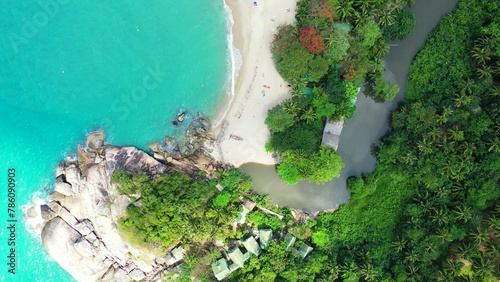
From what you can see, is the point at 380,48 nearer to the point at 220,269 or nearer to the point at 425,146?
the point at 425,146

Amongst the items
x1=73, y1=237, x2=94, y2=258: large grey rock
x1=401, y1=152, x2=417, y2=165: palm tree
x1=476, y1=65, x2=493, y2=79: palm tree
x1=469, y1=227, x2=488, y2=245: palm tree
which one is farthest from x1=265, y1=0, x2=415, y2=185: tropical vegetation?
x1=73, y1=237, x2=94, y2=258: large grey rock

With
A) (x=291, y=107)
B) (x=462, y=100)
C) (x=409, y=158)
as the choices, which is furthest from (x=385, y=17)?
(x=409, y=158)

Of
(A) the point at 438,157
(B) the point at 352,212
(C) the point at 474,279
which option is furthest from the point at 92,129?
(C) the point at 474,279

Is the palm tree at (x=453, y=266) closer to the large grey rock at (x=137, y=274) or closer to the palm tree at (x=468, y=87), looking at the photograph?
the palm tree at (x=468, y=87)

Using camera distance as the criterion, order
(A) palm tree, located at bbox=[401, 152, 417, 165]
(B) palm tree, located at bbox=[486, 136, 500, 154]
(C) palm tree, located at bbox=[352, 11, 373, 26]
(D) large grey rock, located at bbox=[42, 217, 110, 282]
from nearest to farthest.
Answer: (B) palm tree, located at bbox=[486, 136, 500, 154] < (C) palm tree, located at bbox=[352, 11, 373, 26] < (A) palm tree, located at bbox=[401, 152, 417, 165] < (D) large grey rock, located at bbox=[42, 217, 110, 282]

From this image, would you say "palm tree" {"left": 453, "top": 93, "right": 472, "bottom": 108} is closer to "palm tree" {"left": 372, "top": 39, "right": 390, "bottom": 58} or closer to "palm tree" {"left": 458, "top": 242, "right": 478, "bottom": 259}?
"palm tree" {"left": 372, "top": 39, "right": 390, "bottom": 58}

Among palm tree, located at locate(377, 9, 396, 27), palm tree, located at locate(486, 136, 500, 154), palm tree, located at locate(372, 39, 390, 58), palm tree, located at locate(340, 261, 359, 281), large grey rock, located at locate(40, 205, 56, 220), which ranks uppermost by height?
large grey rock, located at locate(40, 205, 56, 220)

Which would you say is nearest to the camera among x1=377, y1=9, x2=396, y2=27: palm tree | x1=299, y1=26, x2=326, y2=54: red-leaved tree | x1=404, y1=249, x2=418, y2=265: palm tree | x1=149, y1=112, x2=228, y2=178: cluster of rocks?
x1=299, y1=26, x2=326, y2=54: red-leaved tree
